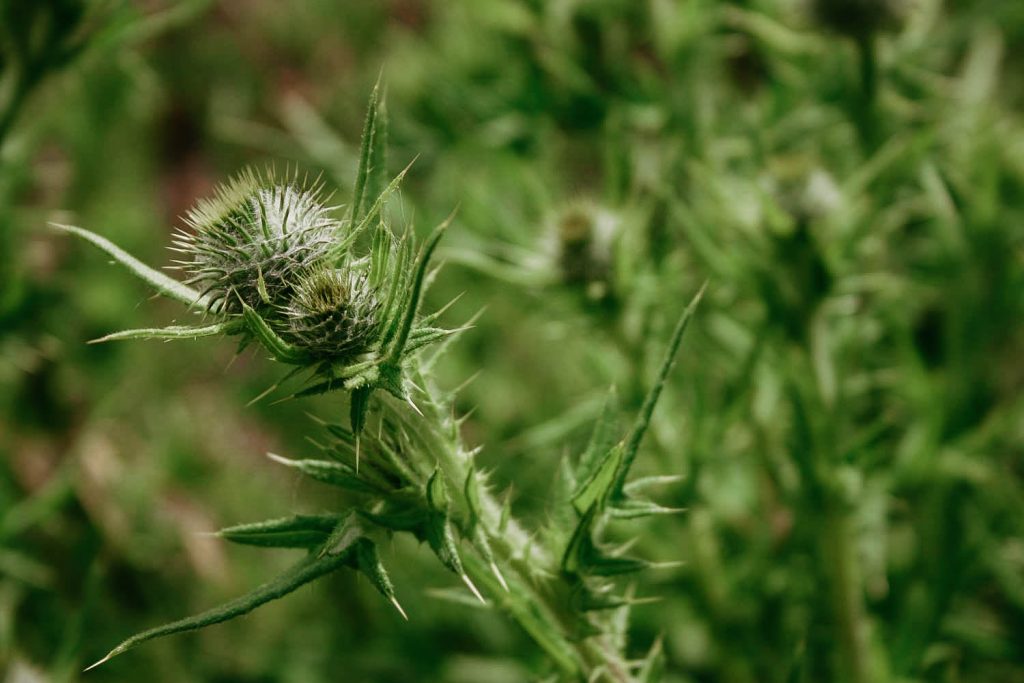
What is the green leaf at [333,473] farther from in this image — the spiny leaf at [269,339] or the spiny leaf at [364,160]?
the spiny leaf at [364,160]

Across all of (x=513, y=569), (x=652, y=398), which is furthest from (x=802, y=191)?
(x=513, y=569)

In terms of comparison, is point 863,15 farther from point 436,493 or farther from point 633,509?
point 436,493

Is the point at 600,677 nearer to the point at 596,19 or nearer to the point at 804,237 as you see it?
the point at 804,237

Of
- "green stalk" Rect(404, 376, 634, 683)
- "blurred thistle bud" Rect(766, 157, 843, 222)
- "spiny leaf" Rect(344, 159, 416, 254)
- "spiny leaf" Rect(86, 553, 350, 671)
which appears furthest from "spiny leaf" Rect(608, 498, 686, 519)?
"blurred thistle bud" Rect(766, 157, 843, 222)

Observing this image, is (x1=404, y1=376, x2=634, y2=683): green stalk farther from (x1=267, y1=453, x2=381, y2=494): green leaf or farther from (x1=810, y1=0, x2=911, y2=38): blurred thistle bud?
(x1=810, y1=0, x2=911, y2=38): blurred thistle bud

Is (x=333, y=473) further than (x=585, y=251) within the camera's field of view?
No
